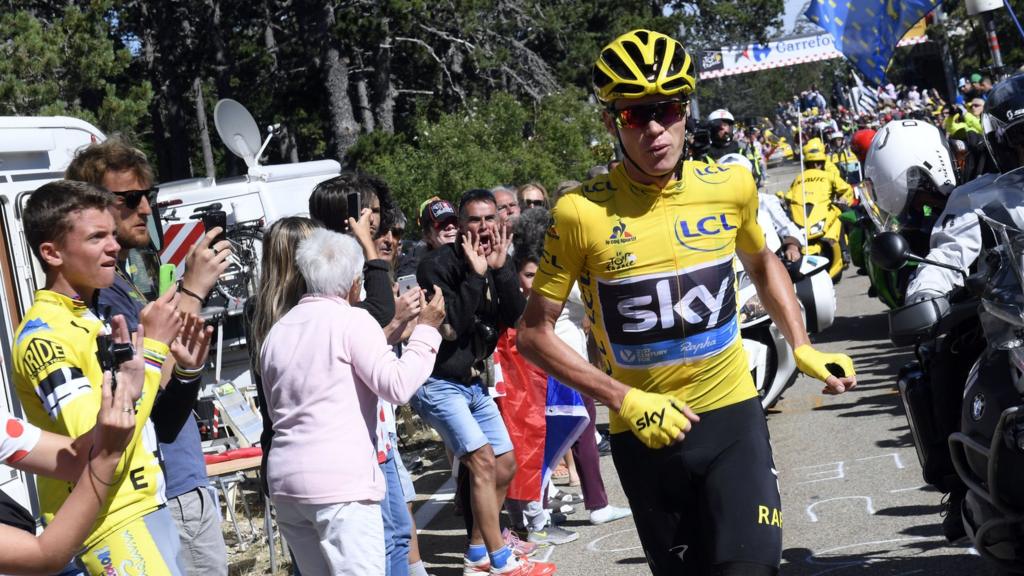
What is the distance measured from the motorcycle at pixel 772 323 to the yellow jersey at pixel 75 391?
243 inches

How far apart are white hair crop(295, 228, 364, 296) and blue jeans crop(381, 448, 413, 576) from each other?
0.88 m

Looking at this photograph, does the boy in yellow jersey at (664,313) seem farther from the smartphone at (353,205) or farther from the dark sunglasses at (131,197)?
the smartphone at (353,205)

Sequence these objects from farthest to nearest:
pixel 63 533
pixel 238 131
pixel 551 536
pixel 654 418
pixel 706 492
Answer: pixel 238 131 → pixel 551 536 → pixel 706 492 → pixel 654 418 → pixel 63 533

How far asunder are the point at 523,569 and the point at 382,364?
259 centimetres

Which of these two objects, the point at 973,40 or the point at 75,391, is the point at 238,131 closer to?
the point at 75,391

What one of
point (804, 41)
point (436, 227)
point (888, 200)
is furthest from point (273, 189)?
point (804, 41)

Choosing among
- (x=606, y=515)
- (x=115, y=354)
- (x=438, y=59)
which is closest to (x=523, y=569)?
(x=606, y=515)

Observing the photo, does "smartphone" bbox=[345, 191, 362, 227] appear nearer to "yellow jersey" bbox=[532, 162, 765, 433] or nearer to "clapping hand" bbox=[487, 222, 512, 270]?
"clapping hand" bbox=[487, 222, 512, 270]

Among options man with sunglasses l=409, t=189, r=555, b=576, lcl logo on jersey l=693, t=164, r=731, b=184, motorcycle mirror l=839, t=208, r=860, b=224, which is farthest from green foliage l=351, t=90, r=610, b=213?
lcl logo on jersey l=693, t=164, r=731, b=184

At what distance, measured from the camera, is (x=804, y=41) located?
59.0 meters

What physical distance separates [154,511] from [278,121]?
31381 mm

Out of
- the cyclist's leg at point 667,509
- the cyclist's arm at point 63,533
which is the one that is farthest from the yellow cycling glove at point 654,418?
the cyclist's arm at point 63,533

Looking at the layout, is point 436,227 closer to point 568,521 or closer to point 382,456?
point 568,521

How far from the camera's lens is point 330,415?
4578 mm
